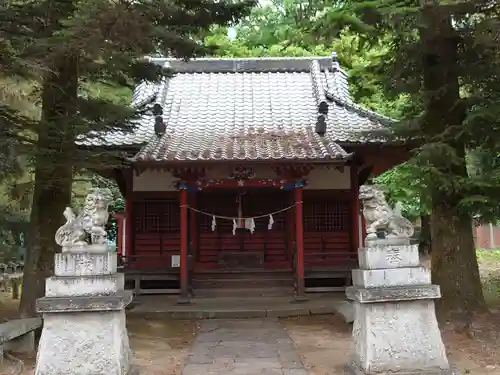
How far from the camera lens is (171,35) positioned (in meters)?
8.47

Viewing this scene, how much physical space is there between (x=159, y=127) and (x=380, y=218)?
26.1ft

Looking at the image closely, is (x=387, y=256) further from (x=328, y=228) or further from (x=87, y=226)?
(x=328, y=228)

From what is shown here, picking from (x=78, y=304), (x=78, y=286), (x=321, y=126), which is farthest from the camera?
(x=321, y=126)

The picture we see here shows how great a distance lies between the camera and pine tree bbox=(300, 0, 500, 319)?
24.5ft

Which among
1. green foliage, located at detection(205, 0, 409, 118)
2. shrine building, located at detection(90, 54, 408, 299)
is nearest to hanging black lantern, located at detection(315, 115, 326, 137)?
shrine building, located at detection(90, 54, 408, 299)

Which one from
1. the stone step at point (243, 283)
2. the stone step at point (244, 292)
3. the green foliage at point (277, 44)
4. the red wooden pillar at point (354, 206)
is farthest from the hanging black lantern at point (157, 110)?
the red wooden pillar at point (354, 206)

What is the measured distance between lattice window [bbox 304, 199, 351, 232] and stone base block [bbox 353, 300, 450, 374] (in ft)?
24.4

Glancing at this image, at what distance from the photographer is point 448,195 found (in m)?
7.93

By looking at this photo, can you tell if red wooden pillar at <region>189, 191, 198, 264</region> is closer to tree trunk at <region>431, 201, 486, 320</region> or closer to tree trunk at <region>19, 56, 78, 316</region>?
tree trunk at <region>19, 56, 78, 316</region>

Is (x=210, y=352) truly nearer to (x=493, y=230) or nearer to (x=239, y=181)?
(x=239, y=181)

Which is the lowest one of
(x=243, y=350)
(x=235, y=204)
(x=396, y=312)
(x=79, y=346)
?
(x=243, y=350)

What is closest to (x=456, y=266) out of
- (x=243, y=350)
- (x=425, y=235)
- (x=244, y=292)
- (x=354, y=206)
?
(x=243, y=350)

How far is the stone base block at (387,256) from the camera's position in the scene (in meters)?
6.04

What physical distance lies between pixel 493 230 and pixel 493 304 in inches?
919
